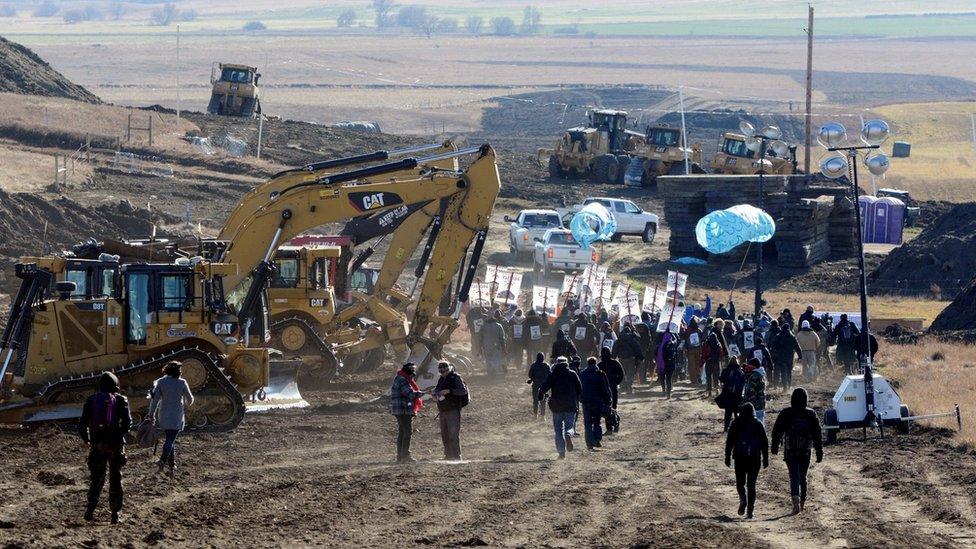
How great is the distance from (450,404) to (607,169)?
44529mm

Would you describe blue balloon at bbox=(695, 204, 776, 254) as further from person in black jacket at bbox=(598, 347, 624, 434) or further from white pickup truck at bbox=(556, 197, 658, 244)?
white pickup truck at bbox=(556, 197, 658, 244)

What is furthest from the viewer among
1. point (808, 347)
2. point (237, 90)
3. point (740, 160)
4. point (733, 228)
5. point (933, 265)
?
point (237, 90)

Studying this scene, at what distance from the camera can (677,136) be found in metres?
61.5

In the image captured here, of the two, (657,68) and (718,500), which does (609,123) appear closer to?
(718,500)

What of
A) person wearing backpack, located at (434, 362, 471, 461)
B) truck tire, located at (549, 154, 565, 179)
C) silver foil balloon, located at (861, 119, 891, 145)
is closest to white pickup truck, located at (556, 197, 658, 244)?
truck tire, located at (549, 154, 565, 179)

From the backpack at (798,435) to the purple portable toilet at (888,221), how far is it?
37.9m

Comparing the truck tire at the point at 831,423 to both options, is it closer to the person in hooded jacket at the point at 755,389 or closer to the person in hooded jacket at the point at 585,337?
the person in hooded jacket at the point at 755,389

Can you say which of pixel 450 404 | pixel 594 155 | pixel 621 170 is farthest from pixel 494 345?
pixel 594 155

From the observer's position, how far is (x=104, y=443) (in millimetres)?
14930

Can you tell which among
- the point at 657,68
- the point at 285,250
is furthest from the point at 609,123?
the point at 657,68

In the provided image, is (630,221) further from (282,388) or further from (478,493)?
(478,493)

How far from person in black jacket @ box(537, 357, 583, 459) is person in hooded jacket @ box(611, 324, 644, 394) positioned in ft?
20.3

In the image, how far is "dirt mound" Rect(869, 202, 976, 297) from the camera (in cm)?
4400

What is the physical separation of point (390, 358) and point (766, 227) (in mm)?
8546
